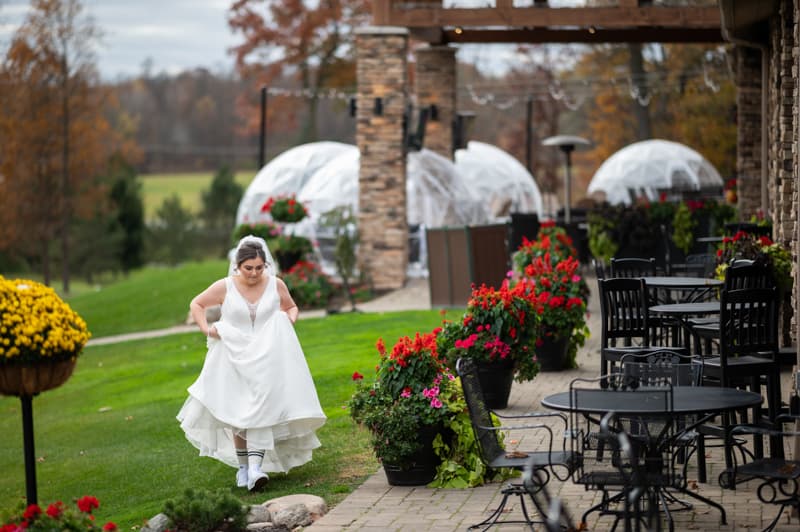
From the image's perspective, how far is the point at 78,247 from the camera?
39.5 metres

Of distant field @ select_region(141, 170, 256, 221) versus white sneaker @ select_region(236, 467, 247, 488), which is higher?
distant field @ select_region(141, 170, 256, 221)

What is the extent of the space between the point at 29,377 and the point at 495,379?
4.85m

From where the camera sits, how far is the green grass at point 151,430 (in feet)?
29.4

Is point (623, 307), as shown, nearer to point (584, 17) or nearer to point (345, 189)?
point (584, 17)

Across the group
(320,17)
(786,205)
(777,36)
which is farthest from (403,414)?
(320,17)

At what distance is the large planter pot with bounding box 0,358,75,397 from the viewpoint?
6586mm

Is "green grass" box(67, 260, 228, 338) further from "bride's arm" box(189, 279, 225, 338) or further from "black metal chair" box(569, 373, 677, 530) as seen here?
"black metal chair" box(569, 373, 677, 530)

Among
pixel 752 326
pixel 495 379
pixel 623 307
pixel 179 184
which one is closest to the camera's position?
pixel 752 326

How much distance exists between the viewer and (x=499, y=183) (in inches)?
1431

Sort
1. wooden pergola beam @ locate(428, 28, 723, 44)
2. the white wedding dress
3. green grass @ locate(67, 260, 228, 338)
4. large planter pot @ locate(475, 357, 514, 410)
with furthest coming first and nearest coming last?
green grass @ locate(67, 260, 228, 338) → wooden pergola beam @ locate(428, 28, 723, 44) → large planter pot @ locate(475, 357, 514, 410) → the white wedding dress

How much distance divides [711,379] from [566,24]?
13.2 metres

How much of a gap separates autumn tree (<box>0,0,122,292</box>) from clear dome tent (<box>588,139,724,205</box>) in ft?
57.1

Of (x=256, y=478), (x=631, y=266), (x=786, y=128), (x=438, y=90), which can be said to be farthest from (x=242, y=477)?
(x=438, y=90)

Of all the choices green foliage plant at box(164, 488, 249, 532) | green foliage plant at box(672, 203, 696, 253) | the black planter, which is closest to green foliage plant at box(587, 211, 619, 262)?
green foliage plant at box(672, 203, 696, 253)
